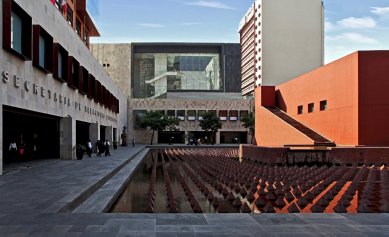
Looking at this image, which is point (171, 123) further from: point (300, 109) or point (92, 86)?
point (300, 109)

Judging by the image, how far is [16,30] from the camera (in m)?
16.2

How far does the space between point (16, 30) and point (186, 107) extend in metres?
59.2

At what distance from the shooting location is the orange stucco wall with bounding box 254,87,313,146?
28.4 meters

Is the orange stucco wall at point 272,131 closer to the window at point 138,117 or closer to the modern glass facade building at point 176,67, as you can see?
the window at point 138,117

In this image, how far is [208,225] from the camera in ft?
23.0

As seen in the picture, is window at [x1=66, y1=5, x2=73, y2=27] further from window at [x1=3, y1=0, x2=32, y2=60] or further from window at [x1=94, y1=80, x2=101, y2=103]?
window at [x1=3, y1=0, x2=32, y2=60]

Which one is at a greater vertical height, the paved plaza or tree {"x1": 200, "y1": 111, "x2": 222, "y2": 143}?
tree {"x1": 200, "y1": 111, "x2": 222, "y2": 143}

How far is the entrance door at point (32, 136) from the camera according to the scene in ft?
78.8

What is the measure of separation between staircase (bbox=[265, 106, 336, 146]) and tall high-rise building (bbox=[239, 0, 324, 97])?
5569cm

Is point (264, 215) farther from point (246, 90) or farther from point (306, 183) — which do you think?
point (246, 90)

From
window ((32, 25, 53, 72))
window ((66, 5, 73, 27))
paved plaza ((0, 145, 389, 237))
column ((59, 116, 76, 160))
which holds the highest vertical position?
window ((66, 5, 73, 27))

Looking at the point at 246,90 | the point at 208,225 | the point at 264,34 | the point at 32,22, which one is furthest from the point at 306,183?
the point at 246,90

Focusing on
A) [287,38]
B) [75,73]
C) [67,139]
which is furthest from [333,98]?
[287,38]

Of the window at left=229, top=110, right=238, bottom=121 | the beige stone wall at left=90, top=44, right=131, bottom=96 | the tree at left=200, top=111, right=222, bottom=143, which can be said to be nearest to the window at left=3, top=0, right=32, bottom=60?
the tree at left=200, top=111, right=222, bottom=143
